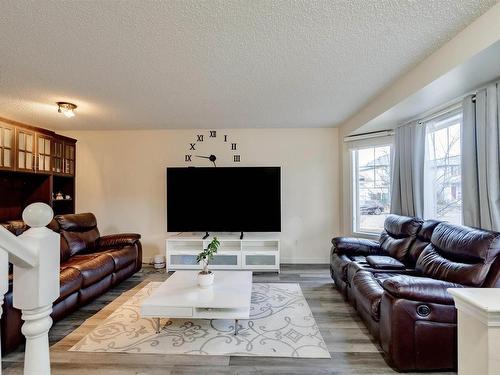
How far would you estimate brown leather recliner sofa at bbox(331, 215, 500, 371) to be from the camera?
1955 millimetres

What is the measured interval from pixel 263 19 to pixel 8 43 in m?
1.94

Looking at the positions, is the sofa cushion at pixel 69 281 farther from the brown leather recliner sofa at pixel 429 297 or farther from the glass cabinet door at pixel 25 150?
the brown leather recliner sofa at pixel 429 297

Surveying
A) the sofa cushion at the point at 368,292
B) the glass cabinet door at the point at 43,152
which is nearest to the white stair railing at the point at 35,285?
the sofa cushion at the point at 368,292

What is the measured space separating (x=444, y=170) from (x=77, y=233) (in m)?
4.99

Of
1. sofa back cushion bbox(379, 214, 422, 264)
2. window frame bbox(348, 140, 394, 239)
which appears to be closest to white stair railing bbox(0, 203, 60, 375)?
sofa back cushion bbox(379, 214, 422, 264)

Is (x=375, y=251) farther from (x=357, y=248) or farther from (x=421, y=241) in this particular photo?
(x=421, y=241)

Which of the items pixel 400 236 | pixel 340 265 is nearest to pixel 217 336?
pixel 340 265

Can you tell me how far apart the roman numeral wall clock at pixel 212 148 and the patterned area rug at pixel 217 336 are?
104 inches

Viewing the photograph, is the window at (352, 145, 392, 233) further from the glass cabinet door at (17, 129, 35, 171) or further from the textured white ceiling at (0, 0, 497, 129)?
the glass cabinet door at (17, 129, 35, 171)

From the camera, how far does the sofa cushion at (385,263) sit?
2.93 m

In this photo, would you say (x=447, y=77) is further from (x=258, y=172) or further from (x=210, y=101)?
(x=258, y=172)

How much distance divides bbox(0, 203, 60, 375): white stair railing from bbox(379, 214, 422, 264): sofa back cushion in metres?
3.33

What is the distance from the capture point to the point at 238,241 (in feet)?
14.8

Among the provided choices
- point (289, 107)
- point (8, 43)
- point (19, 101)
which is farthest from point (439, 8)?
point (19, 101)
